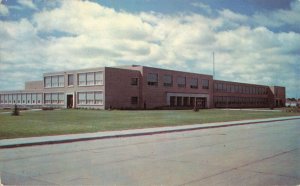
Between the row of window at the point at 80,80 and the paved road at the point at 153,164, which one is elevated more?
the row of window at the point at 80,80

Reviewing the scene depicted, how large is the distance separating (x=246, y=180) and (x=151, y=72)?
61540 millimetres

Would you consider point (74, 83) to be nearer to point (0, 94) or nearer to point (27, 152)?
point (0, 94)

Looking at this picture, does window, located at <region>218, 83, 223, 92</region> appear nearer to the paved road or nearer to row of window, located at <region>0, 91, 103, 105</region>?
row of window, located at <region>0, 91, 103, 105</region>

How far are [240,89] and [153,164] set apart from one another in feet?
323

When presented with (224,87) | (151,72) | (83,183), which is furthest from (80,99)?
(83,183)

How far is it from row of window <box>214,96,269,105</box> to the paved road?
80.2 m

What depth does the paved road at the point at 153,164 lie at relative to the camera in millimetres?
7227

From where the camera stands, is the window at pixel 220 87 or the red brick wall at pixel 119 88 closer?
the red brick wall at pixel 119 88

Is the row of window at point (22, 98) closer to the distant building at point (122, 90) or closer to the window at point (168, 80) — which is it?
the distant building at point (122, 90)

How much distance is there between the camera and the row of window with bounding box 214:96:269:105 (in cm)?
9244

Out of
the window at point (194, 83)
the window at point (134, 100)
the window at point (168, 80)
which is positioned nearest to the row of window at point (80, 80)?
the window at point (134, 100)

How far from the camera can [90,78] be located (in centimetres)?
6297

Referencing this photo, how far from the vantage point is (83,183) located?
22.6 ft

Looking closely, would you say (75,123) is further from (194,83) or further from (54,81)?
(194,83)
